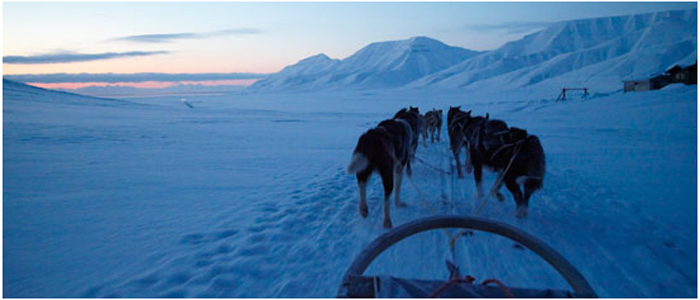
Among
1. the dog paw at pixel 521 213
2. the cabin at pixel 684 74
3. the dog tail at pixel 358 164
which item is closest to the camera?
the dog tail at pixel 358 164

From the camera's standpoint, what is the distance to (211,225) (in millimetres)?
4164

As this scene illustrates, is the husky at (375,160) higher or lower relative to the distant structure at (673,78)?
lower

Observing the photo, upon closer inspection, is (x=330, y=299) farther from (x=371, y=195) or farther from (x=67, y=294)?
(x=371, y=195)

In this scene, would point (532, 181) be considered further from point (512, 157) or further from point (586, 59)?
point (586, 59)

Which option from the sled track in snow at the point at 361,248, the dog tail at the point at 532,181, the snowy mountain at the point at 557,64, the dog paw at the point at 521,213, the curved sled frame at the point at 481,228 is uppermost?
the snowy mountain at the point at 557,64

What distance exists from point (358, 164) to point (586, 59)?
134803mm

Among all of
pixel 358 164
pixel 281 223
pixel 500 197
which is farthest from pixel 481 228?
pixel 500 197

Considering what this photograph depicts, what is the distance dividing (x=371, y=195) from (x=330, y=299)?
297 centimetres

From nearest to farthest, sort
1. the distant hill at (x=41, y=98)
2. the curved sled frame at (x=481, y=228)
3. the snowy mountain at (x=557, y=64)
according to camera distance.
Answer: the curved sled frame at (x=481, y=228) < the distant hill at (x=41, y=98) < the snowy mountain at (x=557, y=64)

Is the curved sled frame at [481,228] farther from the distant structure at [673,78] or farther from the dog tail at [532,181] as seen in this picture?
the distant structure at [673,78]

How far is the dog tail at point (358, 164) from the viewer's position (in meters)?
3.85

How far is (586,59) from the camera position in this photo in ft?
375

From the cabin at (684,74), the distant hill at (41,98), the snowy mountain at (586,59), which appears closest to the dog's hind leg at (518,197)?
the distant hill at (41,98)

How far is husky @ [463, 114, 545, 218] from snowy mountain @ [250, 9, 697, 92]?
5837cm
